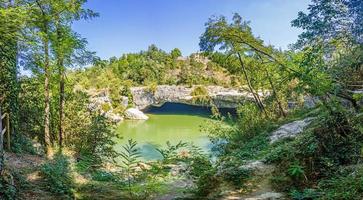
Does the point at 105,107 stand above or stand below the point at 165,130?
above

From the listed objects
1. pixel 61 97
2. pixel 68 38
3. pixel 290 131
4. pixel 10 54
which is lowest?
pixel 290 131

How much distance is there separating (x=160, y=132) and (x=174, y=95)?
772 centimetres

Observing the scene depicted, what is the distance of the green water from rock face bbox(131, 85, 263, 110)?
163 centimetres

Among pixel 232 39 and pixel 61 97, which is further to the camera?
pixel 232 39

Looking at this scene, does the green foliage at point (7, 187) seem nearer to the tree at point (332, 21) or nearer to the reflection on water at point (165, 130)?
the tree at point (332, 21)

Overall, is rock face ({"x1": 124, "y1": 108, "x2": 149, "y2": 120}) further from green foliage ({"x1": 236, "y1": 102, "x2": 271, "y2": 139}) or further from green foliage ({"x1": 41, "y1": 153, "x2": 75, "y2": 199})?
green foliage ({"x1": 41, "y1": 153, "x2": 75, "y2": 199})

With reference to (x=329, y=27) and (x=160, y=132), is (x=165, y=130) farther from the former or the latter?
(x=329, y=27)

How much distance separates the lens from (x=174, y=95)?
27.2m

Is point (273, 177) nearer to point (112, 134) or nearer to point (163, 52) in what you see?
point (112, 134)

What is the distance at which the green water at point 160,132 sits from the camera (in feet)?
50.2

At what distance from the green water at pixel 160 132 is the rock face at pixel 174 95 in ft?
5.33

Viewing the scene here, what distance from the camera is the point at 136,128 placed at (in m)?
21.2

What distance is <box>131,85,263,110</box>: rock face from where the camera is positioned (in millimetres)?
24583

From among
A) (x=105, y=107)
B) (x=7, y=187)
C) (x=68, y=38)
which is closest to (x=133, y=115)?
(x=105, y=107)
